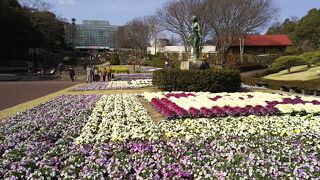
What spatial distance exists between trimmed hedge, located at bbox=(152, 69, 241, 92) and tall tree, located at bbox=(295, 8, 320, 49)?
173ft

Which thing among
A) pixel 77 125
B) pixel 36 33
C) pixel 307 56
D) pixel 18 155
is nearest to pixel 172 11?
pixel 307 56

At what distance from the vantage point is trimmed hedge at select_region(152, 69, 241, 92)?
749 inches

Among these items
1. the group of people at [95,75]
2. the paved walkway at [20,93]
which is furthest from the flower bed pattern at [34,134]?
the group of people at [95,75]

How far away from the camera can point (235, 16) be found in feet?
149

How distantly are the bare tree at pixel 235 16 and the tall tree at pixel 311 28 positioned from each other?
74.8 feet

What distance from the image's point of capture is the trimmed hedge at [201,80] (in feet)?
62.4

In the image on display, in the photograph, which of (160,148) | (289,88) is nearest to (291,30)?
(289,88)

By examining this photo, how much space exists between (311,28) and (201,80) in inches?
2154

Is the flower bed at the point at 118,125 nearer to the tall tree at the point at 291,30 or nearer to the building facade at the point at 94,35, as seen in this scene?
the tall tree at the point at 291,30

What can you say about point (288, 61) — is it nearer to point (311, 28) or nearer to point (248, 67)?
point (248, 67)

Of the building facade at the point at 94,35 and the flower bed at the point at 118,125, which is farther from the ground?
the building facade at the point at 94,35

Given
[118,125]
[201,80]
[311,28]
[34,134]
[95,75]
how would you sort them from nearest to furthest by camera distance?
[34,134] → [118,125] → [201,80] → [95,75] → [311,28]

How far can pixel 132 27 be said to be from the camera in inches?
3369

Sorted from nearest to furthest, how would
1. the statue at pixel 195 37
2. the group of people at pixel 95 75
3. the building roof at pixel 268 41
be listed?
the statue at pixel 195 37
the group of people at pixel 95 75
the building roof at pixel 268 41
